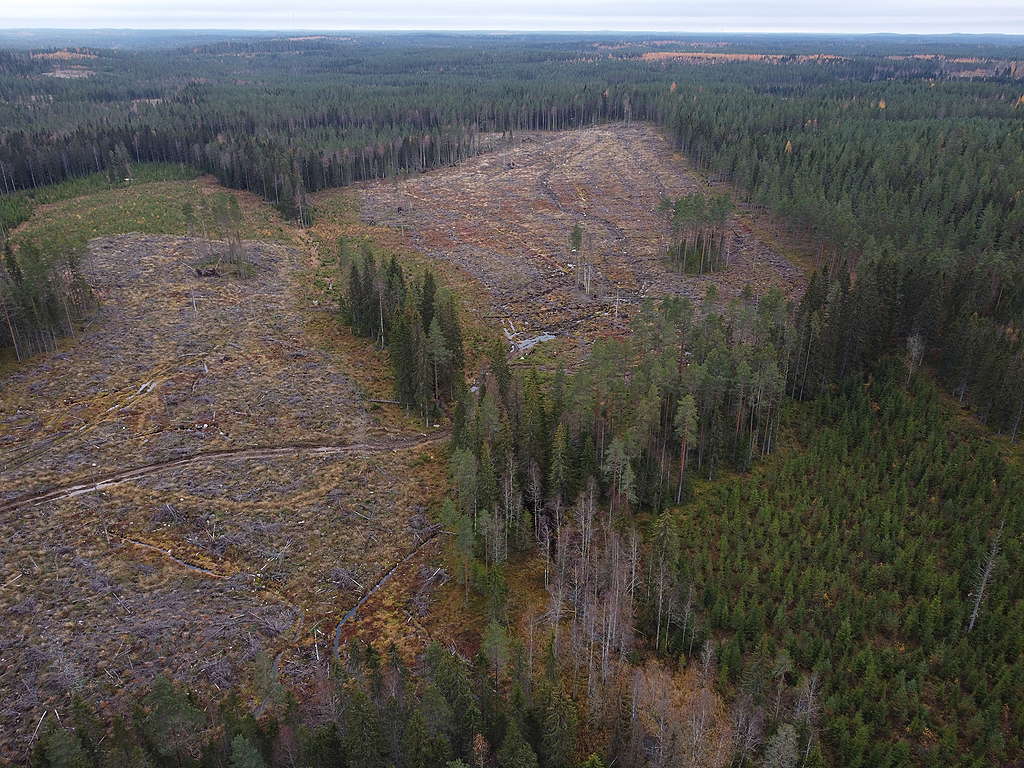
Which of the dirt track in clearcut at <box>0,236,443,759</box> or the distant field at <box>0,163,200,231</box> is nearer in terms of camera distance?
the dirt track in clearcut at <box>0,236,443,759</box>

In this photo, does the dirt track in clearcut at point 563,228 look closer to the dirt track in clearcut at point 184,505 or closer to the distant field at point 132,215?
the distant field at point 132,215

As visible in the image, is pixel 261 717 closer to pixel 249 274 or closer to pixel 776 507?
pixel 776 507

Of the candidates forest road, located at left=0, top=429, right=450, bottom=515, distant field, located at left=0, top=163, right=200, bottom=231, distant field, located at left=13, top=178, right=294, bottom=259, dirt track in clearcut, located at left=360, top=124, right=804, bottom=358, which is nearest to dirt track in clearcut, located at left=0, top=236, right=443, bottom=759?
forest road, located at left=0, top=429, right=450, bottom=515

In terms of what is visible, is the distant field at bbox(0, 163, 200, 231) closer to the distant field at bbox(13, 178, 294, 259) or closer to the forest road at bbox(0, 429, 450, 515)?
the distant field at bbox(13, 178, 294, 259)

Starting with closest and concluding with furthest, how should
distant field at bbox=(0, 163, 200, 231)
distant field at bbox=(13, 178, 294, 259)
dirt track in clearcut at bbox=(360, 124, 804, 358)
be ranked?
dirt track in clearcut at bbox=(360, 124, 804, 358) < distant field at bbox=(13, 178, 294, 259) < distant field at bbox=(0, 163, 200, 231)

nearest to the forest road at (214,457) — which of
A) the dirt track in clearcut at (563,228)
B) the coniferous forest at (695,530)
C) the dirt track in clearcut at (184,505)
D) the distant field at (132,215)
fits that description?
the dirt track in clearcut at (184,505)
